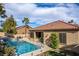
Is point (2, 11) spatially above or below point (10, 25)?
above

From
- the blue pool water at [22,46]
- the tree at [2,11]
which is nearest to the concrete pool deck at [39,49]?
the blue pool water at [22,46]

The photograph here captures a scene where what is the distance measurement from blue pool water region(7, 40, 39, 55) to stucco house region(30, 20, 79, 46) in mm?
138

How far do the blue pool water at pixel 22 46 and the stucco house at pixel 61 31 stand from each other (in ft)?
0.45

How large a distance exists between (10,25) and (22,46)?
31 cm

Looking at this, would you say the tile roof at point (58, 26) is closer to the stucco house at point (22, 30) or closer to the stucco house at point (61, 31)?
the stucco house at point (61, 31)

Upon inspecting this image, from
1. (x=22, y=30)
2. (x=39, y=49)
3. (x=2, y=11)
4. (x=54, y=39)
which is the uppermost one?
(x=2, y=11)

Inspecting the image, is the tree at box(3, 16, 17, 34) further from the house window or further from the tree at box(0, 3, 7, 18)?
the house window

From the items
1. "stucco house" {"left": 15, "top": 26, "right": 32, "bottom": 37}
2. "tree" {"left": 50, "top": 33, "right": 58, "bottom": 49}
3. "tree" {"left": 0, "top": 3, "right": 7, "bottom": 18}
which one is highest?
"tree" {"left": 0, "top": 3, "right": 7, "bottom": 18}

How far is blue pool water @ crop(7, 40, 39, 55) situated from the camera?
3181mm

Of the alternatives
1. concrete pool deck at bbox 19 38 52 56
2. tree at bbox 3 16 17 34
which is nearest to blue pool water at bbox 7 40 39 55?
concrete pool deck at bbox 19 38 52 56

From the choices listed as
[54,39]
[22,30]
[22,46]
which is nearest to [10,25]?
→ [22,30]

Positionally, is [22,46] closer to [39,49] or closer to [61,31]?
[39,49]

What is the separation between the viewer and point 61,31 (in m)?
3.21

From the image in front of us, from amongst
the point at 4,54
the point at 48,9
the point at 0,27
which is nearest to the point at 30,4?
the point at 48,9
